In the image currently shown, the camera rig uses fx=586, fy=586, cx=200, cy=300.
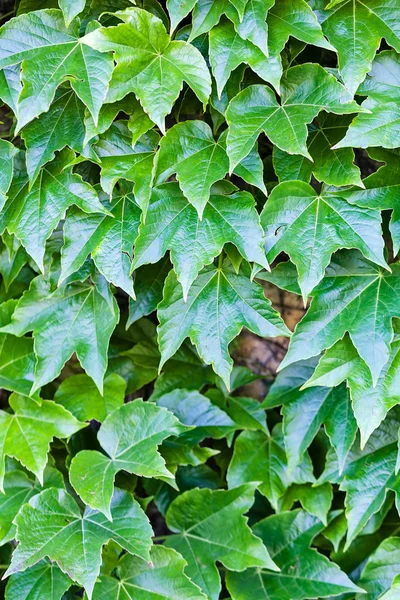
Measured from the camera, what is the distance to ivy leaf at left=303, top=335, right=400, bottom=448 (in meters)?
1.16

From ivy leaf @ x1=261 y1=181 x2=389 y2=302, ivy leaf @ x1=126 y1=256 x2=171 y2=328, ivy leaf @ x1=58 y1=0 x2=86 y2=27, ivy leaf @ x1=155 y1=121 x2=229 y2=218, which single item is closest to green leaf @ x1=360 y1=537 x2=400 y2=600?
ivy leaf @ x1=261 y1=181 x2=389 y2=302

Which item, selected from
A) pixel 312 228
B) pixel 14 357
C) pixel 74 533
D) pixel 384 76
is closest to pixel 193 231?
pixel 312 228

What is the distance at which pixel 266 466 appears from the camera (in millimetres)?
1479

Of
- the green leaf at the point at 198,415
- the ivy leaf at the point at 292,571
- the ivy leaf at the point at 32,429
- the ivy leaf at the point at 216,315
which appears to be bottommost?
the ivy leaf at the point at 292,571

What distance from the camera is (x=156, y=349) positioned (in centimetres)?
156

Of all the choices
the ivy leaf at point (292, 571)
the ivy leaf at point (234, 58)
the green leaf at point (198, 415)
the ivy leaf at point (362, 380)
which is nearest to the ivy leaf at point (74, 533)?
→ the green leaf at point (198, 415)

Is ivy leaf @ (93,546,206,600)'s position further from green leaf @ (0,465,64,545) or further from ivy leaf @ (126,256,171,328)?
ivy leaf @ (126,256,171,328)

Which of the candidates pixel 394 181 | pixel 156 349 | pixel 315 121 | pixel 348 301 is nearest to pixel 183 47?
pixel 315 121

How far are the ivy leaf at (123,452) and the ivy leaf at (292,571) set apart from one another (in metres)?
0.39

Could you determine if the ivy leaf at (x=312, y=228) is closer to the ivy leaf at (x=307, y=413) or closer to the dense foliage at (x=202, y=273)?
the dense foliage at (x=202, y=273)

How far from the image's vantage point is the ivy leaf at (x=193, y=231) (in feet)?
3.74

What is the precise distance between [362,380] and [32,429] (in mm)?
755

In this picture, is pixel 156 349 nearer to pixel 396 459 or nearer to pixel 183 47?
pixel 396 459

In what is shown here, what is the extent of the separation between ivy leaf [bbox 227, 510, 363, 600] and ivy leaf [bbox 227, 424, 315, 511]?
6cm
